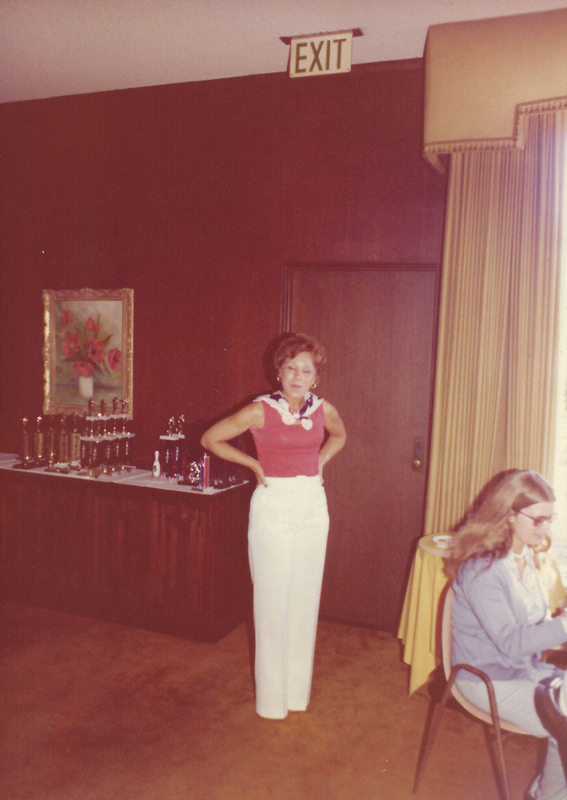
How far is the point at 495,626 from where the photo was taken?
211 centimetres

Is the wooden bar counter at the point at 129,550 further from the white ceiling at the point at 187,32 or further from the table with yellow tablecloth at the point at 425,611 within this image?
the white ceiling at the point at 187,32

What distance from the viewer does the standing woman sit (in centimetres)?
281

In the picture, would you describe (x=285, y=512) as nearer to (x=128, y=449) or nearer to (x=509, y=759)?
(x=509, y=759)

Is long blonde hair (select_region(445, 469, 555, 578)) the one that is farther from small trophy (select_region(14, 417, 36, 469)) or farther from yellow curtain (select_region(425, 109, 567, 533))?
small trophy (select_region(14, 417, 36, 469))

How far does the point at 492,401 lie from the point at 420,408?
1.63 feet

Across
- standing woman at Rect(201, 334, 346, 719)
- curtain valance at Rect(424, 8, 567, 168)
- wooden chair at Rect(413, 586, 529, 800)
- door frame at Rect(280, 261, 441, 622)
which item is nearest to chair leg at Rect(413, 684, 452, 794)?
wooden chair at Rect(413, 586, 529, 800)

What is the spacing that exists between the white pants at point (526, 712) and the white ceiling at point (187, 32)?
3.19 meters

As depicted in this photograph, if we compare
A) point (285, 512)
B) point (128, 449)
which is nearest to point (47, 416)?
point (128, 449)

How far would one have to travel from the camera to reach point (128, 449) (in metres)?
4.40

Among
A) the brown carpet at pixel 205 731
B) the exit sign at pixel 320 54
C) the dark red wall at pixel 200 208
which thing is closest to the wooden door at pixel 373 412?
the dark red wall at pixel 200 208

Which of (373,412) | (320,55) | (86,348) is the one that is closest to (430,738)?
(373,412)

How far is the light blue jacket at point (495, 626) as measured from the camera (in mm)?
2096

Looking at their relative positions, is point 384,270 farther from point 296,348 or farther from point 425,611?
point 425,611

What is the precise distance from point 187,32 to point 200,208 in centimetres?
106
